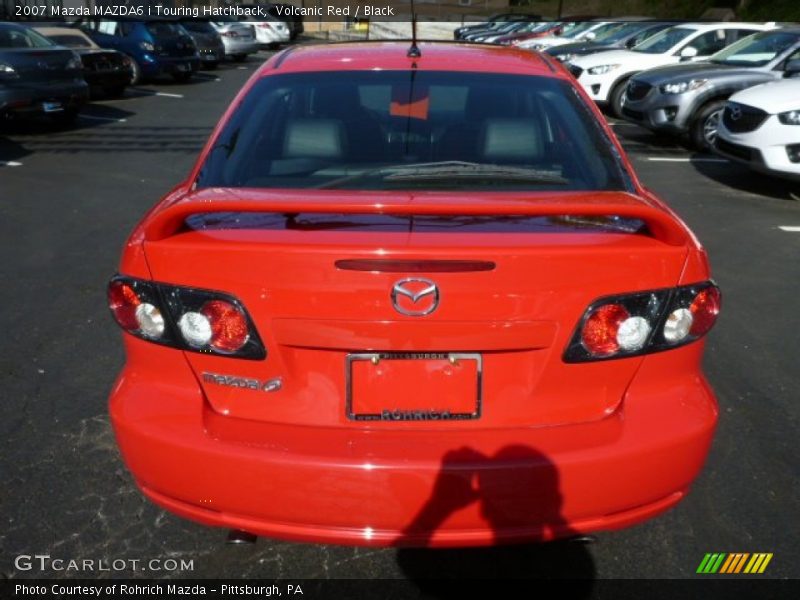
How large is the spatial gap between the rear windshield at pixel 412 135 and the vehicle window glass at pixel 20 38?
404 inches

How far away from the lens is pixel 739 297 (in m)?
5.42

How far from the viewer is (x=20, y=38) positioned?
11969 mm

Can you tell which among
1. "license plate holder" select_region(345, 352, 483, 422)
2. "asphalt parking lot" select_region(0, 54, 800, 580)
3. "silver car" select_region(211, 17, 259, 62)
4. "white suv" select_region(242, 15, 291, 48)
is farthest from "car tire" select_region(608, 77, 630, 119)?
"white suv" select_region(242, 15, 291, 48)

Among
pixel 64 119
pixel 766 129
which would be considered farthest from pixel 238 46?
pixel 766 129

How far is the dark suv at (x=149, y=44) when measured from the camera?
18.8 metres

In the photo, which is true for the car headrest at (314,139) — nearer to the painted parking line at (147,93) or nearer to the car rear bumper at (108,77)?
the car rear bumper at (108,77)

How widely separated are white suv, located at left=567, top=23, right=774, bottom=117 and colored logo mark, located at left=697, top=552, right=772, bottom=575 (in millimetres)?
11872

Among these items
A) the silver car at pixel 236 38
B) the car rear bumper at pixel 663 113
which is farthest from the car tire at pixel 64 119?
the silver car at pixel 236 38

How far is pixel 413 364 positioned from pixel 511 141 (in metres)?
1.20

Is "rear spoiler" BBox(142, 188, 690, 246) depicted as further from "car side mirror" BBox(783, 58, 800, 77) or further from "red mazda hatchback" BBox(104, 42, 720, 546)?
"car side mirror" BBox(783, 58, 800, 77)

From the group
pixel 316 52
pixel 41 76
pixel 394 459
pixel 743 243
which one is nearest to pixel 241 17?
pixel 41 76

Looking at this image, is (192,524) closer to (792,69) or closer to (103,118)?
(792,69)

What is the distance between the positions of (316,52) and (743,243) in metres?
4.57

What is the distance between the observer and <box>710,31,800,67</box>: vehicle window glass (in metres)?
11.3
